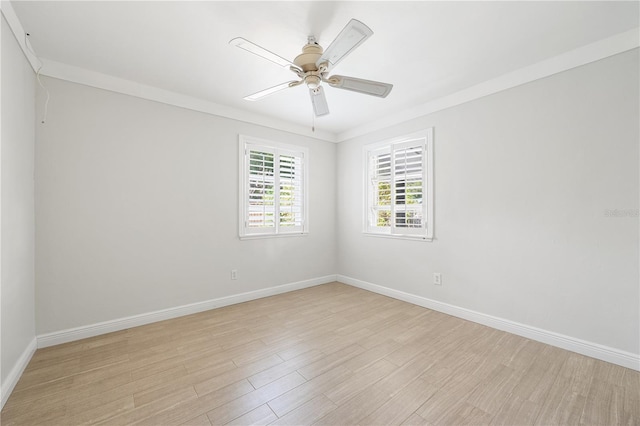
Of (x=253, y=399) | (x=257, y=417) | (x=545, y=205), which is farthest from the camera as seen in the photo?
(x=545, y=205)

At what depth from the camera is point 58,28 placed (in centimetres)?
208

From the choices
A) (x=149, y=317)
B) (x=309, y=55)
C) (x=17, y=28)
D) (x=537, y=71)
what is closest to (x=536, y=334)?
(x=537, y=71)

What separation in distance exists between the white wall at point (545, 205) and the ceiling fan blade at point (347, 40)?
6.46ft

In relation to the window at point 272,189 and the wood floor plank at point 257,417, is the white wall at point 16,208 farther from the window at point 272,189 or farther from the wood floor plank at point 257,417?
the window at point 272,189

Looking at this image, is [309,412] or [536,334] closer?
[309,412]

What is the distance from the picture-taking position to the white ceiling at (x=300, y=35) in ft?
6.18

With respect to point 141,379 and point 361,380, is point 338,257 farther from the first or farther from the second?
point 141,379

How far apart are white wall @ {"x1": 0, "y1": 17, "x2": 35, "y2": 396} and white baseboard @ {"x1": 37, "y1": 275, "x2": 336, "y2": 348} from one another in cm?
20

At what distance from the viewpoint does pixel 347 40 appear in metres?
1.70

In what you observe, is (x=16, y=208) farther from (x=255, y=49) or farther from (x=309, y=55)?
(x=309, y=55)

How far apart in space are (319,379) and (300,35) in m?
2.60

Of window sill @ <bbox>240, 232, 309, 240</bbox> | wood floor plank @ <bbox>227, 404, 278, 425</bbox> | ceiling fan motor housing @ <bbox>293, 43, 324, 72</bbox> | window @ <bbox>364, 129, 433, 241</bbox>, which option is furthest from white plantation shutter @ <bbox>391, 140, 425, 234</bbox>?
wood floor plank @ <bbox>227, 404, 278, 425</bbox>

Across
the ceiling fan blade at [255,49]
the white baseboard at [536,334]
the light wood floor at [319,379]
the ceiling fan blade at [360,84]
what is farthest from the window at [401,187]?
the ceiling fan blade at [255,49]

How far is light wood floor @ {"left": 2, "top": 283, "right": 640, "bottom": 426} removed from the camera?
1.63 m
